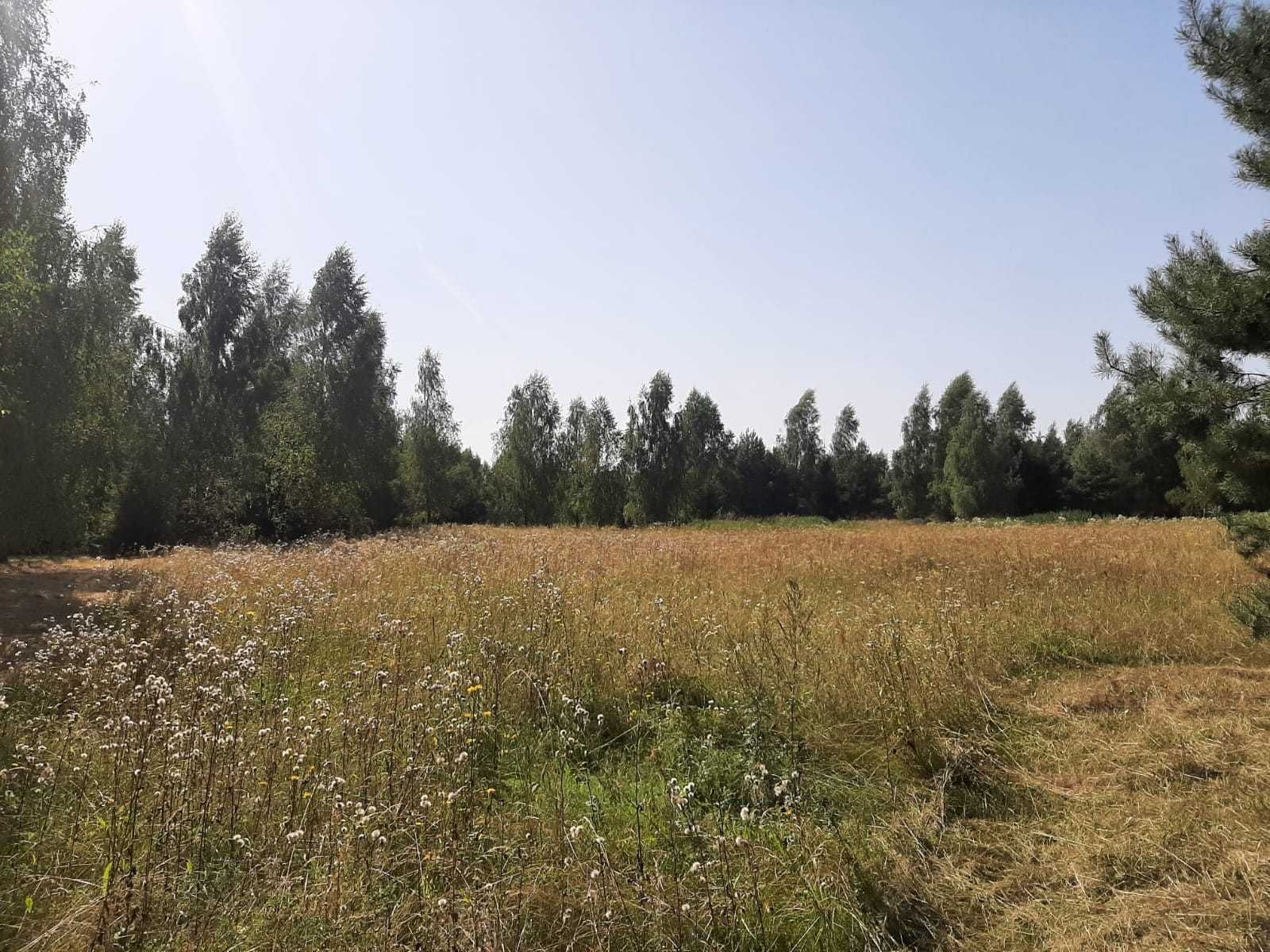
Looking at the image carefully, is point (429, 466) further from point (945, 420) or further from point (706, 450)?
point (945, 420)

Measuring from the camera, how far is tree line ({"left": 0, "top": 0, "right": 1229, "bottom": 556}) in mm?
12594

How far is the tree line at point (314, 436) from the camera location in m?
12.6

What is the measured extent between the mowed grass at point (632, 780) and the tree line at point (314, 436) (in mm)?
3345

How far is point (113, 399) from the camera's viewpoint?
54.0 ft

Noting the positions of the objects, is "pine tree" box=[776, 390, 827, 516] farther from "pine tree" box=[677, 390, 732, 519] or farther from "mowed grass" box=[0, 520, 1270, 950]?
"mowed grass" box=[0, 520, 1270, 950]

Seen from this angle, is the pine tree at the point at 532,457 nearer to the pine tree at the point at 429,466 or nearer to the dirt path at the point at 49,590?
the pine tree at the point at 429,466

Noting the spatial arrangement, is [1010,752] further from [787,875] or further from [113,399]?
[113,399]

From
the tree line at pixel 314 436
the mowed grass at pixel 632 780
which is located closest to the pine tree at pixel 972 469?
the tree line at pixel 314 436

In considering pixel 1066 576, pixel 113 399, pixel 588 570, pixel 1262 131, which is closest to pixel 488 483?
pixel 113 399

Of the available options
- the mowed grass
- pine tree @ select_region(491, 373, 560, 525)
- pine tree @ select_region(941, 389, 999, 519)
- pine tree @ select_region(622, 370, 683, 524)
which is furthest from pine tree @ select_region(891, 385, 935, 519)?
the mowed grass

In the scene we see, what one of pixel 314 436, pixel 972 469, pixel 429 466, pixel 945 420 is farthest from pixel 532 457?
pixel 945 420

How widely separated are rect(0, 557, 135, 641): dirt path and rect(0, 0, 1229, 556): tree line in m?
1.13

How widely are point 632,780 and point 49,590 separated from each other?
1061cm

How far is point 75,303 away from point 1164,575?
21.3 metres
